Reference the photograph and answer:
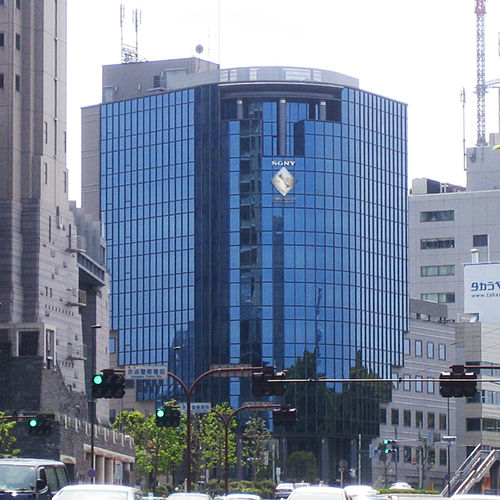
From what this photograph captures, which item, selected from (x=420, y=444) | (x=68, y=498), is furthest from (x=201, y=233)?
(x=68, y=498)

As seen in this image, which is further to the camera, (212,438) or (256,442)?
(256,442)

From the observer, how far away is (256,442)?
507ft

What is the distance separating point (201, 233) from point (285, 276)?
37.3 ft

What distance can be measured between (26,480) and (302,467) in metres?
129

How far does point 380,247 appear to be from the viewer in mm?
183500

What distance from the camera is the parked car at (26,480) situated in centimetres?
3734

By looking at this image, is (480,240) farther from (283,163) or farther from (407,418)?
(283,163)

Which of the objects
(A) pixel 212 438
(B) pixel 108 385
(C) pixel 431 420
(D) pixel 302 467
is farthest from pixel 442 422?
(B) pixel 108 385

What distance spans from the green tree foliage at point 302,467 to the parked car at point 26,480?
12637 centimetres

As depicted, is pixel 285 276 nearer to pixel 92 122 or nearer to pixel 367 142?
pixel 367 142

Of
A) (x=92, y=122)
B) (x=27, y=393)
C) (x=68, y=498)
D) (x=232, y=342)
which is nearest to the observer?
(x=68, y=498)

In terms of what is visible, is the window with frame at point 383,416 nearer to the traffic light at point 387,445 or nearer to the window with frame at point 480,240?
the window with frame at point 480,240

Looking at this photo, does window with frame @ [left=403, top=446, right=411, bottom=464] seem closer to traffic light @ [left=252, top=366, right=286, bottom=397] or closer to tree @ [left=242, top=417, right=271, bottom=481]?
tree @ [left=242, top=417, right=271, bottom=481]

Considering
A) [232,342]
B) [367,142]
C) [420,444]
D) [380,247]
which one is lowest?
[420,444]
